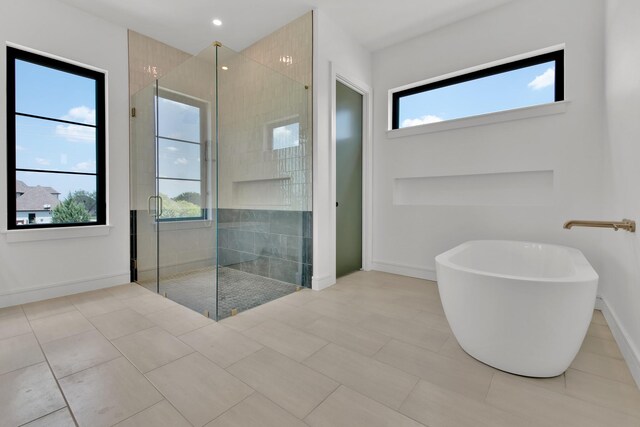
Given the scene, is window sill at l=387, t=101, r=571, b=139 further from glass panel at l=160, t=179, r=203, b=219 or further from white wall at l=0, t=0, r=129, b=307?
white wall at l=0, t=0, r=129, b=307

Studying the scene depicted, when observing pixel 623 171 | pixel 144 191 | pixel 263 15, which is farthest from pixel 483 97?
pixel 144 191

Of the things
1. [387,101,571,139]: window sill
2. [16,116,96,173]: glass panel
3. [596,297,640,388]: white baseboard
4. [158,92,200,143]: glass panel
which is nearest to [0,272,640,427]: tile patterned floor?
[596,297,640,388]: white baseboard

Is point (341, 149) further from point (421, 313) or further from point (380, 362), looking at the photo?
point (380, 362)

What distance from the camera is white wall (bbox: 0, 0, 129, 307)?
2.40 meters

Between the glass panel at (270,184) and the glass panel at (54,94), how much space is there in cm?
154

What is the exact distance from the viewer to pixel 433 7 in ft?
9.12

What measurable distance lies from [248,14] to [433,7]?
6.10 feet

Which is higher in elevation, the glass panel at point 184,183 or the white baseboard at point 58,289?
the glass panel at point 184,183

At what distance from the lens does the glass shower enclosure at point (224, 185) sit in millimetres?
2615

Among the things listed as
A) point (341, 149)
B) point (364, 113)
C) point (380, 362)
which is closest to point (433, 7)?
point (364, 113)

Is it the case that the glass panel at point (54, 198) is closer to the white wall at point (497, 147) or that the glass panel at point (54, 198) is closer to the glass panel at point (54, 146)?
the glass panel at point (54, 146)

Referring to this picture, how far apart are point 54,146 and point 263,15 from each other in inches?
95.3

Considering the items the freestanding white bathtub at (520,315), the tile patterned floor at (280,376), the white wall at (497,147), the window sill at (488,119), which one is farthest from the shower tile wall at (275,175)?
the freestanding white bathtub at (520,315)

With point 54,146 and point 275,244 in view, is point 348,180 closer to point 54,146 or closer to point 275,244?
point 275,244
